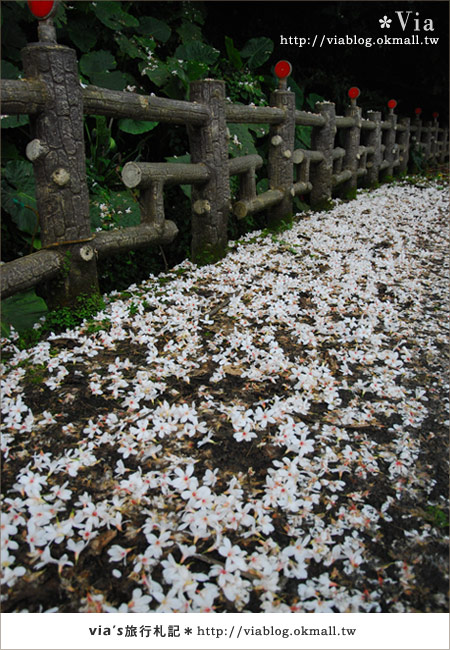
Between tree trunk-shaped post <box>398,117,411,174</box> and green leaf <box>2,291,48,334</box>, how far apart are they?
12.8 metres

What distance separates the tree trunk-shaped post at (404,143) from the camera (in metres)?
13.7

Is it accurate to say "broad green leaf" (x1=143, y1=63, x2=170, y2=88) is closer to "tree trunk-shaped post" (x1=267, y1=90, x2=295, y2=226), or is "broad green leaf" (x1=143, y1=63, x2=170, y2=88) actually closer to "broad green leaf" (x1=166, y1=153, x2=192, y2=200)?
"broad green leaf" (x1=166, y1=153, x2=192, y2=200)

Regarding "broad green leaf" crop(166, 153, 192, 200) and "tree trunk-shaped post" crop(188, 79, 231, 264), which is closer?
"tree trunk-shaped post" crop(188, 79, 231, 264)

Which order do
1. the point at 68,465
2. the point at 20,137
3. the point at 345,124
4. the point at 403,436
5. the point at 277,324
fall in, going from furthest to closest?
1. the point at 345,124
2. the point at 20,137
3. the point at 277,324
4. the point at 403,436
5. the point at 68,465

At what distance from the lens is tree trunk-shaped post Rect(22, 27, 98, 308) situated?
3531 millimetres

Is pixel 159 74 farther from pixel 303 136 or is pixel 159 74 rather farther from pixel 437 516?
pixel 437 516

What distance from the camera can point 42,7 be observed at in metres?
3.49

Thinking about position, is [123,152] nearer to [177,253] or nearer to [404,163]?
[177,253]

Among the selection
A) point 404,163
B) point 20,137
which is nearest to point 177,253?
point 20,137

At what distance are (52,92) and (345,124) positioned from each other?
7559mm

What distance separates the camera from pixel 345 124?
9672 mm

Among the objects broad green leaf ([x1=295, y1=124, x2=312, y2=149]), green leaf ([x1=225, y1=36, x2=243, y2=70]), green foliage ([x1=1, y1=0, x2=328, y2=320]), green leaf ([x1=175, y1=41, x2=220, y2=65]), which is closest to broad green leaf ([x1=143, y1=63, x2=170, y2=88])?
green foliage ([x1=1, y1=0, x2=328, y2=320])

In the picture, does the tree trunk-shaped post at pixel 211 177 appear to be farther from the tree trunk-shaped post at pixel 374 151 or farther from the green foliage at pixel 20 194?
the tree trunk-shaped post at pixel 374 151

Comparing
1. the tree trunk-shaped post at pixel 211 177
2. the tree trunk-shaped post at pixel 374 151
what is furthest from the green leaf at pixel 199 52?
the tree trunk-shaped post at pixel 374 151
